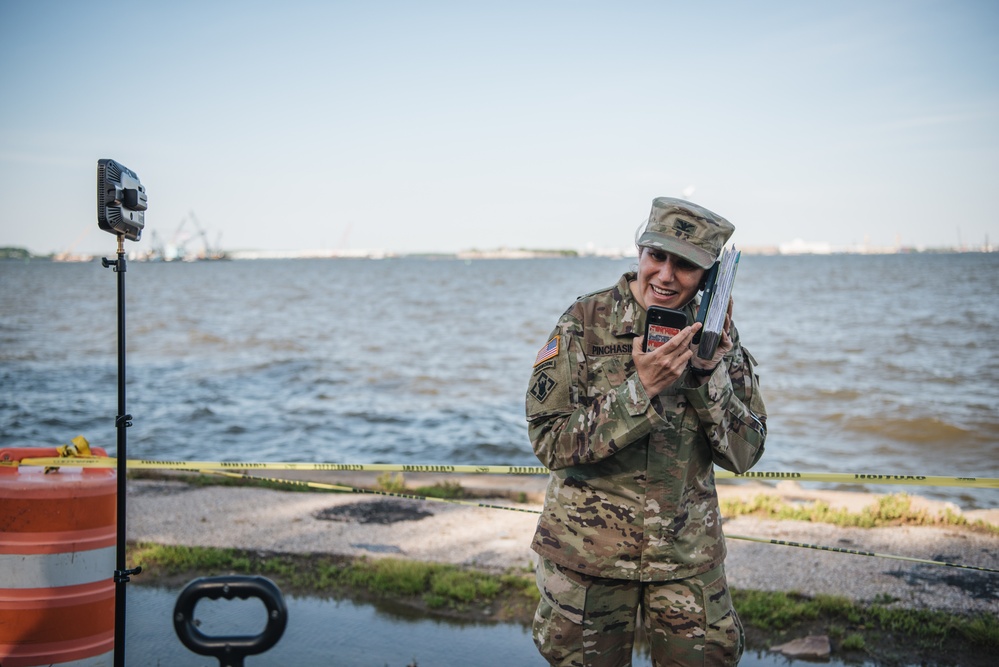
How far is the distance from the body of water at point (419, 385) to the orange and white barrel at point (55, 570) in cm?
268

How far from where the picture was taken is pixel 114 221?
3.30 metres

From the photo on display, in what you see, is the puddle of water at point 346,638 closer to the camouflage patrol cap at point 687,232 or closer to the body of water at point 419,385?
the body of water at point 419,385

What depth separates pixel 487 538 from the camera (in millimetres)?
6676

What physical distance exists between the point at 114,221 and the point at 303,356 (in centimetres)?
2334

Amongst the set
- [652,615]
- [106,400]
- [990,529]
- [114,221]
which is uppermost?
[114,221]

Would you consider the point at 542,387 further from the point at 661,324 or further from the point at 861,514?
the point at 861,514

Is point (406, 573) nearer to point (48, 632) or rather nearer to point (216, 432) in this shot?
point (48, 632)

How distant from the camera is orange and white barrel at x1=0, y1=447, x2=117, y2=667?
3605 mm

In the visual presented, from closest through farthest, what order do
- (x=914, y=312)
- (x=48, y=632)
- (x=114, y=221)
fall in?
1. (x=114, y=221)
2. (x=48, y=632)
3. (x=914, y=312)

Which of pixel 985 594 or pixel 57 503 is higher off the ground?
pixel 57 503

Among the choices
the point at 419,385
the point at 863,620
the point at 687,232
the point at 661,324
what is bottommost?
the point at 419,385

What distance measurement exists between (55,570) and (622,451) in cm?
260

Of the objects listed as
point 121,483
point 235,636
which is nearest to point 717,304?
point 235,636

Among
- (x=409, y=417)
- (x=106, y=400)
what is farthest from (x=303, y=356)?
(x=409, y=417)
